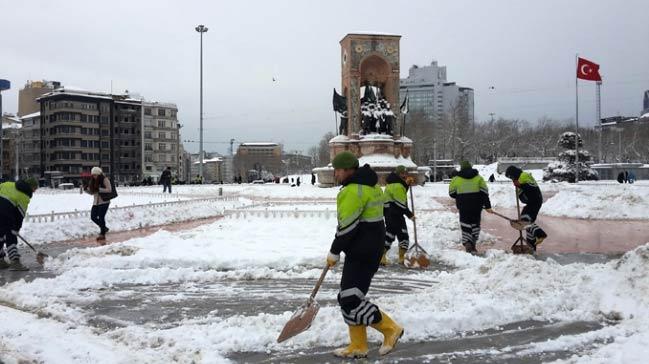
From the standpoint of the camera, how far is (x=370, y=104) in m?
34.3

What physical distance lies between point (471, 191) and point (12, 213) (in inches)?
334

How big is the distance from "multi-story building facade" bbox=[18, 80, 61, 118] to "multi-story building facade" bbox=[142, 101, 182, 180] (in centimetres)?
2041

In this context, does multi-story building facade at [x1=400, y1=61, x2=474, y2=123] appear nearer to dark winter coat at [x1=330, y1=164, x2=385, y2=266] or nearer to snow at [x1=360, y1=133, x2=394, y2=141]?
snow at [x1=360, y1=133, x2=394, y2=141]

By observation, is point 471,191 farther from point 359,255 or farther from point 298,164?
point 298,164

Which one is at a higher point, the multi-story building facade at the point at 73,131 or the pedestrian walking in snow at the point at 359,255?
the multi-story building facade at the point at 73,131

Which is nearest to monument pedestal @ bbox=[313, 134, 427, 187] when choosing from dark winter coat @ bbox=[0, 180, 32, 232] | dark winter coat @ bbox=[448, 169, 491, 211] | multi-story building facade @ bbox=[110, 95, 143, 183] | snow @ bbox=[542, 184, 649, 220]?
snow @ bbox=[542, 184, 649, 220]

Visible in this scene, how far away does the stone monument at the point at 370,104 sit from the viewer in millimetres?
32969

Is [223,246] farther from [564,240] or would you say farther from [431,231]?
[564,240]

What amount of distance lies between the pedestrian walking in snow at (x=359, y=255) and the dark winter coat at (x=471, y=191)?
19.5ft

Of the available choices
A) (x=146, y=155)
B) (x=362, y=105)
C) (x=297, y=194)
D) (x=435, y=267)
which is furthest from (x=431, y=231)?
(x=146, y=155)

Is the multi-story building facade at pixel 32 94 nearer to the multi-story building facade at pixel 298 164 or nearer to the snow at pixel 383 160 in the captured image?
the multi-story building facade at pixel 298 164

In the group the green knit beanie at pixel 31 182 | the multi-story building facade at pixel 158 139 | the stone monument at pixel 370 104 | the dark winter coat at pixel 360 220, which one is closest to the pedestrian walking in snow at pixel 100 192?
the green knit beanie at pixel 31 182

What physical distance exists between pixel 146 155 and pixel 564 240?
286 ft

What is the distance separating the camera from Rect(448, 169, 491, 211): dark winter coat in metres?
10.4
